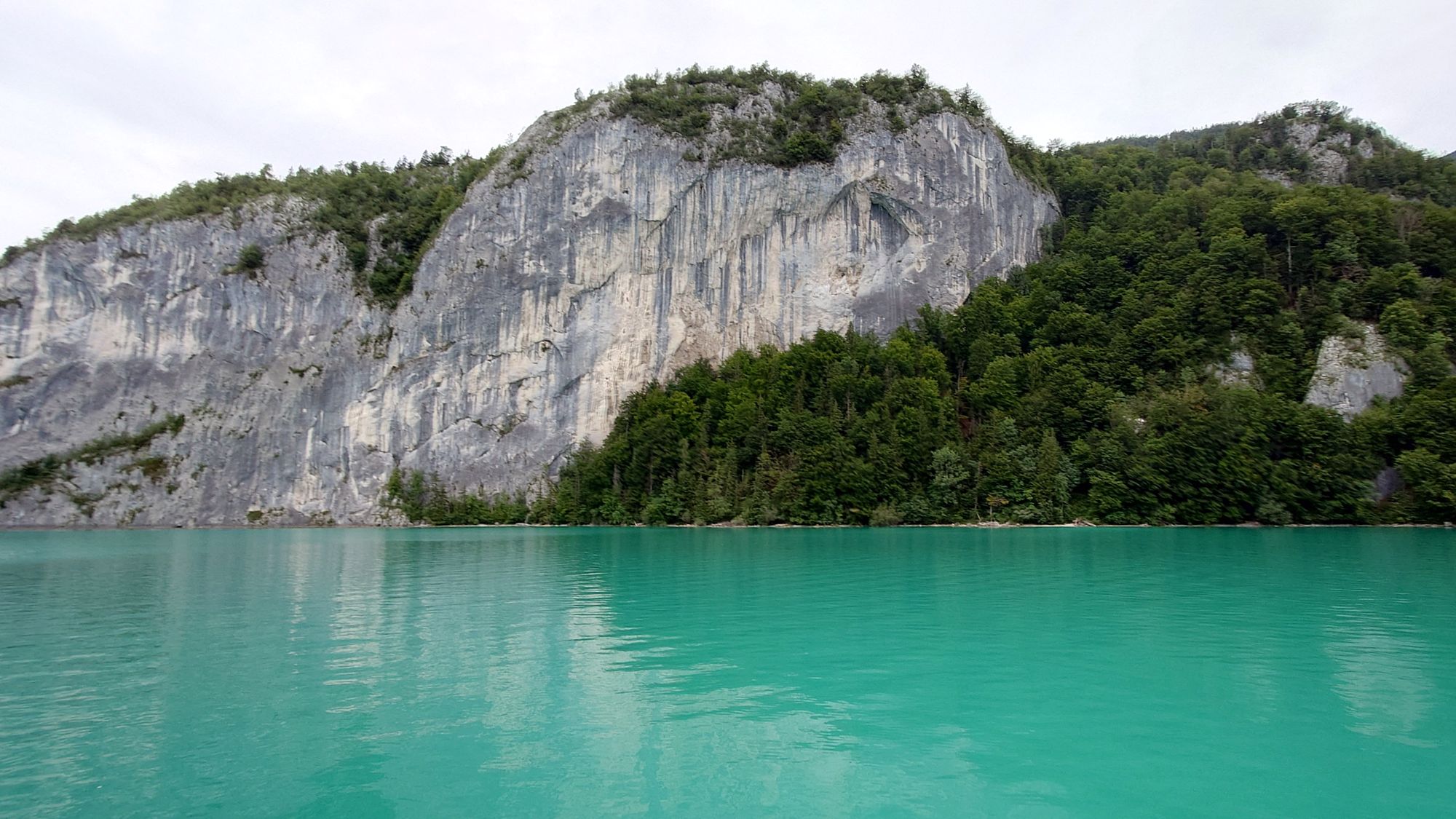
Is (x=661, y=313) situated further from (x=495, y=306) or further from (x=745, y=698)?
(x=745, y=698)

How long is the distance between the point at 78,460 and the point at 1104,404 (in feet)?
282

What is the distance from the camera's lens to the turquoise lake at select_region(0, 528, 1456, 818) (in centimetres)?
699

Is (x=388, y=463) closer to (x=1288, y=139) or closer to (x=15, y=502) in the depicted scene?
(x=15, y=502)

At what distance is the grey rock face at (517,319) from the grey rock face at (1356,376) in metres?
27.5

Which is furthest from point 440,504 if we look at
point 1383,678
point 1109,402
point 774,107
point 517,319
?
point 1383,678

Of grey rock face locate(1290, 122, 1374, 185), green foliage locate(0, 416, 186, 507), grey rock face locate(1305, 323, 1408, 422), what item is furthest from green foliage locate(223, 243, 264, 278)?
grey rock face locate(1290, 122, 1374, 185)

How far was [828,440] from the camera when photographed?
5878 cm

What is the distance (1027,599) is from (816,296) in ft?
185

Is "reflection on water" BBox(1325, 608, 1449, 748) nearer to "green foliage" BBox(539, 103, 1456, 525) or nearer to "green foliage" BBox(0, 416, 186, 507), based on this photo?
"green foliage" BBox(539, 103, 1456, 525)

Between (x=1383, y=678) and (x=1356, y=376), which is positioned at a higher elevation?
(x=1356, y=376)

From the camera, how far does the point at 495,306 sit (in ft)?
238

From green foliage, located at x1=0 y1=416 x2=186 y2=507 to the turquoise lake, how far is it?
6273cm

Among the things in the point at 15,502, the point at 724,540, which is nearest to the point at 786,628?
the point at 724,540

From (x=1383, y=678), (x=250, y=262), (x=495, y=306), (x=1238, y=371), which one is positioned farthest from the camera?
(x=250, y=262)
